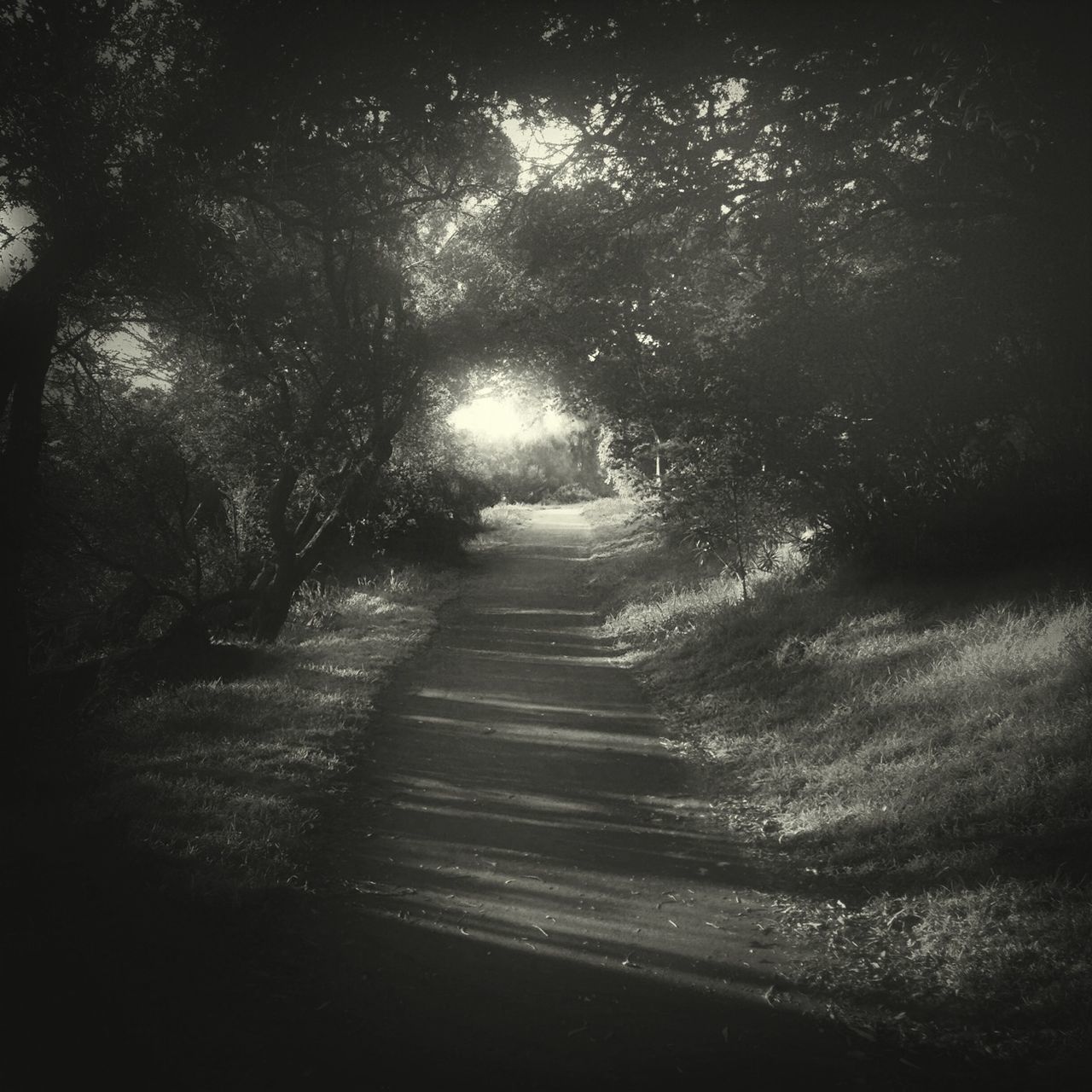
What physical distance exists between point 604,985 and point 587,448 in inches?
2340

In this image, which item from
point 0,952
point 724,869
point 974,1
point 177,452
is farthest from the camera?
point 177,452

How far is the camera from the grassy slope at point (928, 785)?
3.86m

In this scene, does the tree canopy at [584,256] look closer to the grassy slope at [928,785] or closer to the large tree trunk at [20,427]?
the large tree trunk at [20,427]

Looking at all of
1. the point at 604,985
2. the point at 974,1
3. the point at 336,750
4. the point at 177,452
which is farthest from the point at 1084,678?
the point at 177,452

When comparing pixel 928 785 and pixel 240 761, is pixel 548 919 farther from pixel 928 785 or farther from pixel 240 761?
pixel 240 761

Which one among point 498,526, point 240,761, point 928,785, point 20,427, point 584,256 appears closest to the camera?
point 928,785

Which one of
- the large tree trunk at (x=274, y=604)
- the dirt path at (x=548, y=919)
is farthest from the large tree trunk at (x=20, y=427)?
the large tree trunk at (x=274, y=604)

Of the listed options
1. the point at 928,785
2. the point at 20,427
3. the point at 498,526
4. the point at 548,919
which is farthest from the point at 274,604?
the point at 498,526

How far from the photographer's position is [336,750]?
7414mm

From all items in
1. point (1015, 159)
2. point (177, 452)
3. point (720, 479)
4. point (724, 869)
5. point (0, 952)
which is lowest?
point (724, 869)

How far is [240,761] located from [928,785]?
17.7ft

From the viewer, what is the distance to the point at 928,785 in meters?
5.54

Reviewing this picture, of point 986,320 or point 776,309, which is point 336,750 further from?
point 986,320

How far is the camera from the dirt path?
11.6 ft
